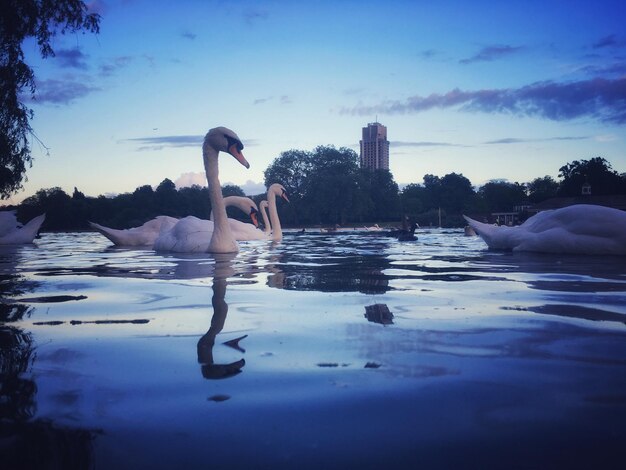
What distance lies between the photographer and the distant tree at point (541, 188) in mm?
119562

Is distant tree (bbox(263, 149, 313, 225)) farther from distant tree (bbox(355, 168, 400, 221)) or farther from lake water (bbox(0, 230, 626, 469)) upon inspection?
lake water (bbox(0, 230, 626, 469))

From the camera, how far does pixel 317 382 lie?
2.30 metres

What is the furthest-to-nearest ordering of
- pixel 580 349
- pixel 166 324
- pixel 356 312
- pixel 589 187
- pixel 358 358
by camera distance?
1. pixel 589 187
2. pixel 356 312
3. pixel 166 324
4. pixel 580 349
5. pixel 358 358

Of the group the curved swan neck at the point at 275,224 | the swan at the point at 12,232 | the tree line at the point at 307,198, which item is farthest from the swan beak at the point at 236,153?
the tree line at the point at 307,198

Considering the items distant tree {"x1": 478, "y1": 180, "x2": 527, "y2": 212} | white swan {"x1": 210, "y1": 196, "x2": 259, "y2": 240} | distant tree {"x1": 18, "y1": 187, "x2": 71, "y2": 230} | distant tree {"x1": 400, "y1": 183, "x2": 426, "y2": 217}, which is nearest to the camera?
white swan {"x1": 210, "y1": 196, "x2": 259, "y2": 240}

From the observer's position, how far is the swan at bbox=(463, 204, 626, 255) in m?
9.82

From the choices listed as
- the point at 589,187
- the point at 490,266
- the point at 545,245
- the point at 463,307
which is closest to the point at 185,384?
the point at 463,307

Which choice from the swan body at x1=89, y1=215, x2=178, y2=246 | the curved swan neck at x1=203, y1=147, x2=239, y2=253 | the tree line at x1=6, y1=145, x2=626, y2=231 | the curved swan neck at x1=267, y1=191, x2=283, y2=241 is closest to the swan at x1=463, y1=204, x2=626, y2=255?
the curved swan neck at x1=203, y1=147, x2=239, y2=253

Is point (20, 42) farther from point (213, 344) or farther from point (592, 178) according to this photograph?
point (592, 178)

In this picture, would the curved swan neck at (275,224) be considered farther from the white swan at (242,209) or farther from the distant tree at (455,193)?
the distant tree at (455,193)

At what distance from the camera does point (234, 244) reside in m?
12.8

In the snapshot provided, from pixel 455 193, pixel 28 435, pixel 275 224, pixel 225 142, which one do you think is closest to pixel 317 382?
pixel 28 435

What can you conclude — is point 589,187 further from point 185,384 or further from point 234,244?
point 185,384

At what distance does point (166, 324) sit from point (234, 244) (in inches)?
360
